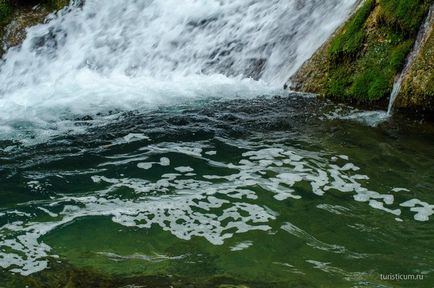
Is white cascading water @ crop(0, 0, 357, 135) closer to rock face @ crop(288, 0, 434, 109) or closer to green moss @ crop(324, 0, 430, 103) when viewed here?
rock face @ crop(288, 0, 434, 109)

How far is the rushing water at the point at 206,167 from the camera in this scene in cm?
562

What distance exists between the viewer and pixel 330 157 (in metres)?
8.12

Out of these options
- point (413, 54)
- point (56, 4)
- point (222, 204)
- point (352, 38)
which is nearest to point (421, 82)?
point (413, 54)

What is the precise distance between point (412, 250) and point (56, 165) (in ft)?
16.9

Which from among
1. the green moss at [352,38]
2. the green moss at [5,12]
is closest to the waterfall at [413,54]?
the green moss at [352,38]

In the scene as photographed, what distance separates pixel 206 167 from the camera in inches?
315

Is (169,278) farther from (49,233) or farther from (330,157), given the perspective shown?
(330,157)

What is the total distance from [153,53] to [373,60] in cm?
559

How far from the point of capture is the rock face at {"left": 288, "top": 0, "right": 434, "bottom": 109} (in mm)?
9820

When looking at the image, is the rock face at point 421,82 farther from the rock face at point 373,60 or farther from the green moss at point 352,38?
the green moss at point 352,38

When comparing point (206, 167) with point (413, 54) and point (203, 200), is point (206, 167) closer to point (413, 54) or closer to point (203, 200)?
point (203, 200)

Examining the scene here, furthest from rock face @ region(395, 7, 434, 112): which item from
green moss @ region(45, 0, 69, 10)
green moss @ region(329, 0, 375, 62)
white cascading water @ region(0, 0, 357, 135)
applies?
green moss @ region(45, 0, 69, 10)

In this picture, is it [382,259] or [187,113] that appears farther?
[187,113]

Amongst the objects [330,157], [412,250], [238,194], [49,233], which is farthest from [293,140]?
[49,233]
